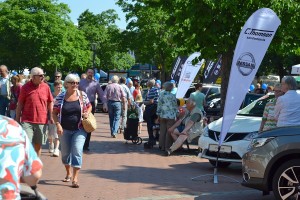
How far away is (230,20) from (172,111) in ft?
8.79

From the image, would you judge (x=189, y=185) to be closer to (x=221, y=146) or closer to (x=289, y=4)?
(x=221, y=146)

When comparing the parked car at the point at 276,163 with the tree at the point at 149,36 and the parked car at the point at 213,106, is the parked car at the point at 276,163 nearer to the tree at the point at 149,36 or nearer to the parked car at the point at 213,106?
the parked car at the point at 213,106

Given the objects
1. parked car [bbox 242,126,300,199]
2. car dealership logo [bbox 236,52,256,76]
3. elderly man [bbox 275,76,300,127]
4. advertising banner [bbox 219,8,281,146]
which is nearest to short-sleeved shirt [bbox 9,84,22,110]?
advertising banner [bbox 219,8,281,146]

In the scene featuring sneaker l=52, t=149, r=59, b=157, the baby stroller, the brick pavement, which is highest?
the baby stroller

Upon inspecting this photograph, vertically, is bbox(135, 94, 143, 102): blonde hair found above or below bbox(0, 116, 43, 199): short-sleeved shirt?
below

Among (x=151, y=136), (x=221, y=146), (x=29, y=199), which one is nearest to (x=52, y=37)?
(x=151, y=136)

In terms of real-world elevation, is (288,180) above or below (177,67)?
below

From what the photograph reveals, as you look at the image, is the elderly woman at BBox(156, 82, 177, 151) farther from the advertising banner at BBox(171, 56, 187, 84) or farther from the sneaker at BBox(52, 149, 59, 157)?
the advertising banner at BBox(171, 56, 187, 84)

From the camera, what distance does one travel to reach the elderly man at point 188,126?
13.9 meters

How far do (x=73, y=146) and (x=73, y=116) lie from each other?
18.2 inches

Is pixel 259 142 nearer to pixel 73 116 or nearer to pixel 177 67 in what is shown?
pixel 73 116

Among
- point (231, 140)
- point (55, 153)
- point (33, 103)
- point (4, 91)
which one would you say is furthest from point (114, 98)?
point (33, 103)

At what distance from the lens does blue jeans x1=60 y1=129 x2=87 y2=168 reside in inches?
377

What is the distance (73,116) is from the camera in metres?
9.66
